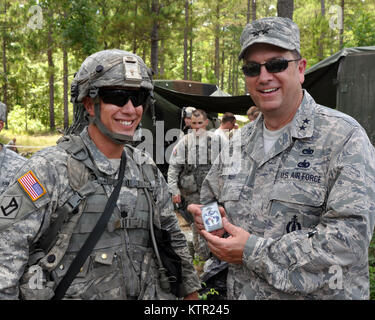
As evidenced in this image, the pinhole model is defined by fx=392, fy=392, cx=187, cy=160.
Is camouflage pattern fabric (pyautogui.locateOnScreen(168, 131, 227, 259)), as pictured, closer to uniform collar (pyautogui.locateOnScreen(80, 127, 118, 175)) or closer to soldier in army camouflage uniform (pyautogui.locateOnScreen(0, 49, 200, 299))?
soldier in army camouflage uniform (pyautogui.locateOnScreen(0, 49, 200, 299))

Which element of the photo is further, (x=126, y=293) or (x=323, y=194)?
(x=126, y=293)

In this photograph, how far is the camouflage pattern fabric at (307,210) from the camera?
180 cm

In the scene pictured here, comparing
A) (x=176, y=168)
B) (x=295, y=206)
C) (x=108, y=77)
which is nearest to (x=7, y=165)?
(x=108, y=77)

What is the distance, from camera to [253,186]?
89.3 inches

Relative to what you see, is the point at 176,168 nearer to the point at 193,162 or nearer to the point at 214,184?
the point at 193,162

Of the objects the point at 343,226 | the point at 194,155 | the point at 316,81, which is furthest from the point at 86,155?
the point at 316,81

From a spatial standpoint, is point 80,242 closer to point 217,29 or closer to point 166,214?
point 166,214

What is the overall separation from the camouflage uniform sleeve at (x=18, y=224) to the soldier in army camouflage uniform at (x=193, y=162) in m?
4.10

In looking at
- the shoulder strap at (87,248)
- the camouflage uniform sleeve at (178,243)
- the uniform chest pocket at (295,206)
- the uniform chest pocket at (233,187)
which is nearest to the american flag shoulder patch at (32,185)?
the shoulder strap at (87,248)

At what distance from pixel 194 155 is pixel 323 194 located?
4217 mm

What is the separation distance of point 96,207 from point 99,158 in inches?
11.9

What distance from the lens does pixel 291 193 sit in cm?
204

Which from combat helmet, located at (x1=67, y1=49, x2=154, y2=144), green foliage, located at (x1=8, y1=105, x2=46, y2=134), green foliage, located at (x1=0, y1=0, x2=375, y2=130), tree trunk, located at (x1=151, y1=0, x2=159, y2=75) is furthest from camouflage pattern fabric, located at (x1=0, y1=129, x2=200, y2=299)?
green foliage, located at (x1=8, y1=105, x2=46, y2=134)

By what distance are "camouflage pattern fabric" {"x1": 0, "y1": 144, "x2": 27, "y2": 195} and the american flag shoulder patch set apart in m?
2.20
